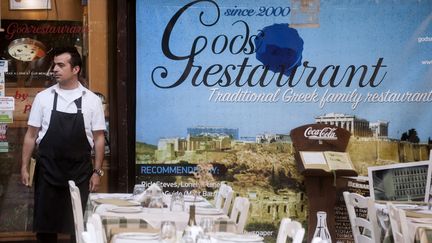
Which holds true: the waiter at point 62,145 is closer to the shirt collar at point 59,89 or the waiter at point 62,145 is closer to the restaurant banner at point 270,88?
the shirt collar at point 59,89

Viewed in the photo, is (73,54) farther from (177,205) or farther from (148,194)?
(177,205)

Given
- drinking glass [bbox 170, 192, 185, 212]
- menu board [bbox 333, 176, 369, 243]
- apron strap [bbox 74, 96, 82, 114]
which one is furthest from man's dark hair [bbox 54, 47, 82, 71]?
menu board [bbox 333, 176, 369, 243]

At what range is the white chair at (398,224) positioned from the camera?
254 inches

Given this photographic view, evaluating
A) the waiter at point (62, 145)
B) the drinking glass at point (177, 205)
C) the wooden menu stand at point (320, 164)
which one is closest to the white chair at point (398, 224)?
the drinking glass at point (177, 205)

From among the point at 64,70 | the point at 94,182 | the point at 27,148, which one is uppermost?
the point at 64,70

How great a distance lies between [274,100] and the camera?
980cm

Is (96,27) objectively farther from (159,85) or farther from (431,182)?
(431,182)

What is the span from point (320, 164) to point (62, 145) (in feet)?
8.16

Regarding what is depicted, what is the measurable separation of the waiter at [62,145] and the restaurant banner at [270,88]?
0.80 m

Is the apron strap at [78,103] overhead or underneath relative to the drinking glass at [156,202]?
overhead

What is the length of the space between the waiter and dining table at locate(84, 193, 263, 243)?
0.96 metres

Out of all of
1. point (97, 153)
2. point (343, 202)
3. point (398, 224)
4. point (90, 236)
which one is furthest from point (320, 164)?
point (90, 236)

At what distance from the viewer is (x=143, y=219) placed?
6746 millimetres

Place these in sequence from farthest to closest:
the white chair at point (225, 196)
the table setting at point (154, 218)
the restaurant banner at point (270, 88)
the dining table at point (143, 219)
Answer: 1. the restaurant banner at point (270, 88)
2. the white chair at point (225, 196)
3. the dining table at point (143, 219)
4. the table setting at point (154, 218)
